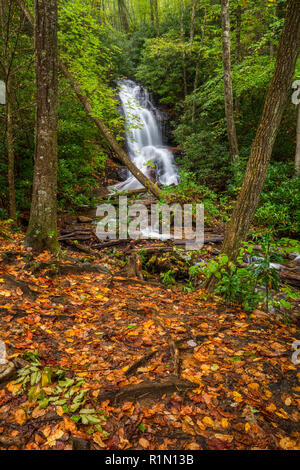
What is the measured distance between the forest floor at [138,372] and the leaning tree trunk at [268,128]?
1374 mm

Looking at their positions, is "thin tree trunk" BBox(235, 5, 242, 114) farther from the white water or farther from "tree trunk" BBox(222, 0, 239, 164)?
the white water

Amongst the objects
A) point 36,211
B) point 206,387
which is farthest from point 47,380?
point 36,211

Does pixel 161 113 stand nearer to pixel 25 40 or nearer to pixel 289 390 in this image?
pixel 25 40

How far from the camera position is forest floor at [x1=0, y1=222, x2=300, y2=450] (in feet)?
6.12

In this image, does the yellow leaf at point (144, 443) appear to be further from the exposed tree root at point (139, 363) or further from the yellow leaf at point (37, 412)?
the yellow leaf at point (37, 412)

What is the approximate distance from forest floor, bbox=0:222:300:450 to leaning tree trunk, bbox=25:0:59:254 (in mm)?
798

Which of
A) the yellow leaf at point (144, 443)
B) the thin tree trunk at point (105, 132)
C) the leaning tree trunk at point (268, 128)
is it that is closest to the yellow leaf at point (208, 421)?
the yellow leaf at point (144, 443)

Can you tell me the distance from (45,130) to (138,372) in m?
4.42

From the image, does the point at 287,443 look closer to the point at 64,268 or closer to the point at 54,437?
the point at 54,437

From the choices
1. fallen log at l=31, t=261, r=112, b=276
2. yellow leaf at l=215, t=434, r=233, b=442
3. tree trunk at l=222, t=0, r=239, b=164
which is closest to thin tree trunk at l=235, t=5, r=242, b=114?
tree trunk at l=222, t=0, r=239, b=164

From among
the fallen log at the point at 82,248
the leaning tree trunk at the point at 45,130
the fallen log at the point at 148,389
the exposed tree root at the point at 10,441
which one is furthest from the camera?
the fallen log at the point at 82,248

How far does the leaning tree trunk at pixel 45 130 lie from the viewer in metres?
4.33

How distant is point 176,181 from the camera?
13969 mm

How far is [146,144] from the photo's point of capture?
56.2ft
